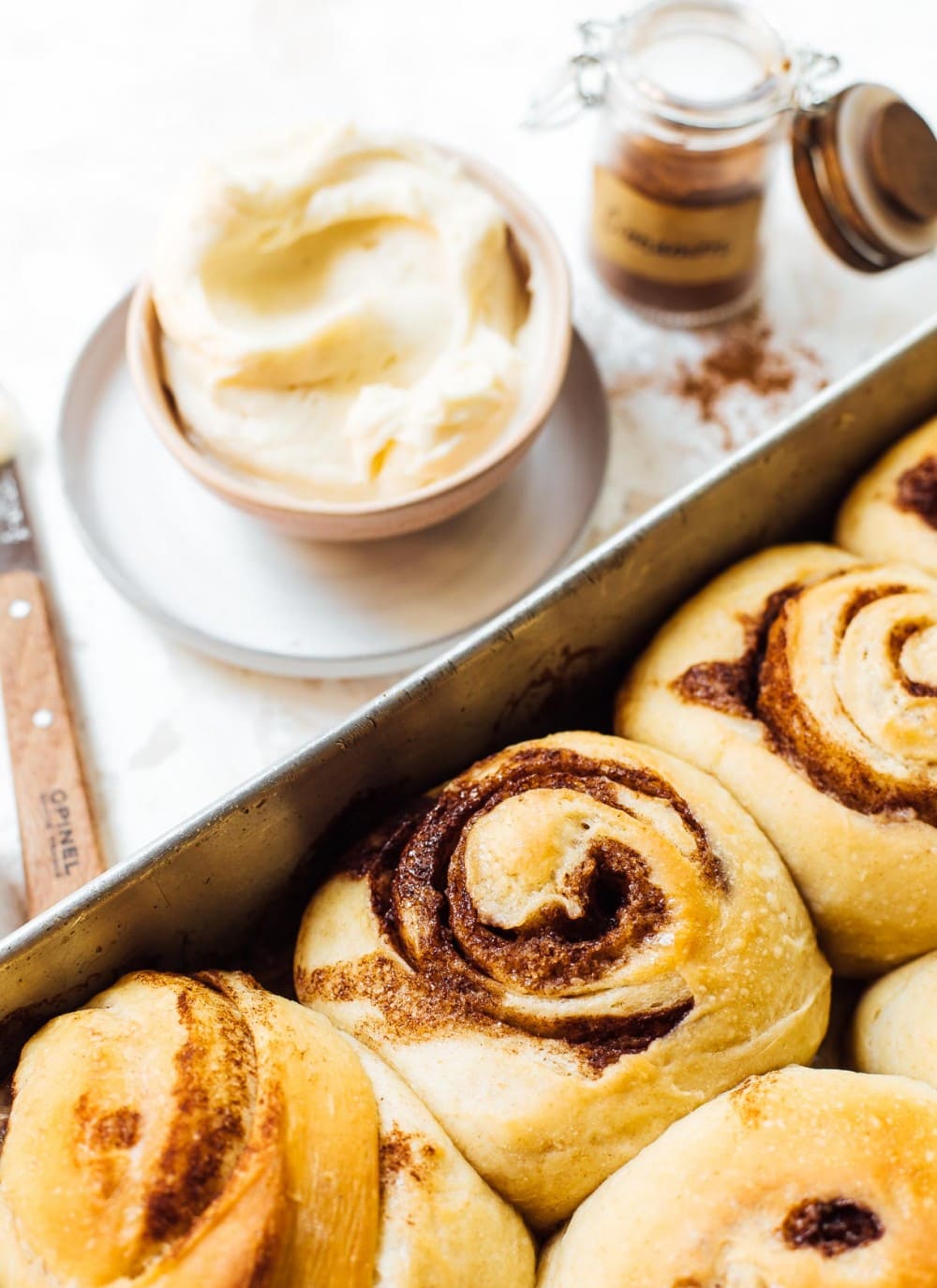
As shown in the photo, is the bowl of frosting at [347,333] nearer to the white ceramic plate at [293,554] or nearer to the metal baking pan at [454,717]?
the white ceramic plate at [293,554]

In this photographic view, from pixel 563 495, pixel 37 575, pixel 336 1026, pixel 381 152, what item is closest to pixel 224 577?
pixel 37 575

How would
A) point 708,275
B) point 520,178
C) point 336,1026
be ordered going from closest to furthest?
point 336,1026, point 708,275, point 520,178

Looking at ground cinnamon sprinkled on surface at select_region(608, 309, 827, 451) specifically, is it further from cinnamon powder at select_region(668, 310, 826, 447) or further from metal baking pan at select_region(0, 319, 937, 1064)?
metal baking pan at select_region(0, 319, 937, 1064)

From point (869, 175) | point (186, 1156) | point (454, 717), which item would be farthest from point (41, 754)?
point (869, 175)

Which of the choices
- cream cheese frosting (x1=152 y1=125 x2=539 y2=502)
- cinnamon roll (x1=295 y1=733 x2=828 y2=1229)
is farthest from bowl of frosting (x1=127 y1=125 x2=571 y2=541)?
cinnamon roll (x1=295 y1=733 x2=828 y2=1229)

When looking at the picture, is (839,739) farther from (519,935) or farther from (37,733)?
(37,733)

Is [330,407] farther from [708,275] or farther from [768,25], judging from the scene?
[768,25]

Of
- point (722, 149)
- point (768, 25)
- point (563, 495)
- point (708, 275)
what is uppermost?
point (768, 25)

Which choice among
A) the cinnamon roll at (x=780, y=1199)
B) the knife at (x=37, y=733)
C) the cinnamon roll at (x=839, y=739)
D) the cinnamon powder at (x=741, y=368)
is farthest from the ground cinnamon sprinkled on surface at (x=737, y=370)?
the cinnamon roll at (x=780, y=1199)
